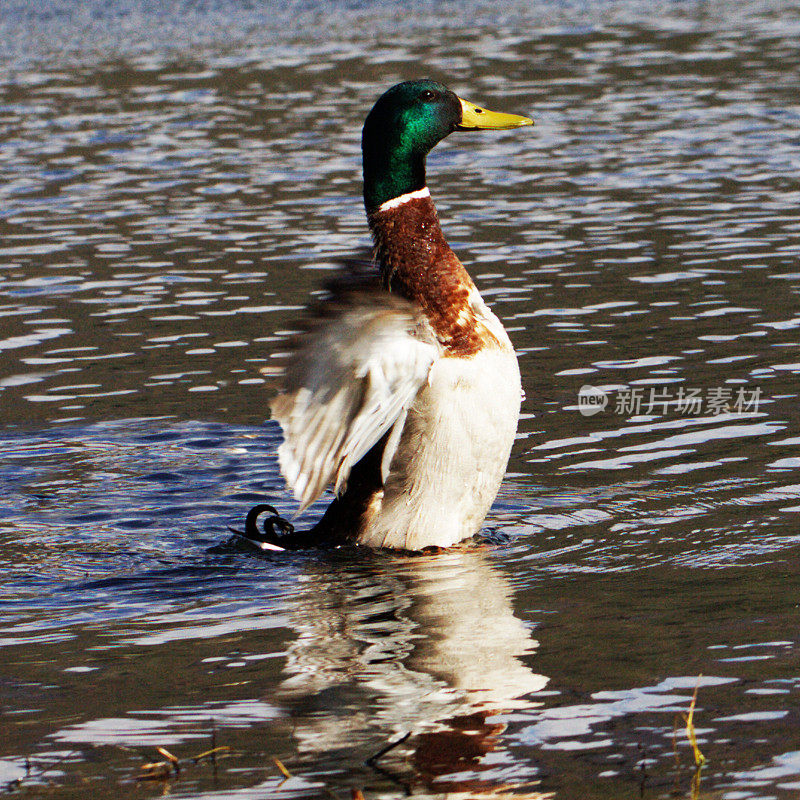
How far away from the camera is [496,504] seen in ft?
23.0

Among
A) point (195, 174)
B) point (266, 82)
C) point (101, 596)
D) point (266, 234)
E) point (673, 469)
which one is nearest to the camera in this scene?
point (101, 596)

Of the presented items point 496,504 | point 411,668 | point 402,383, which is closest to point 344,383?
point 402,383

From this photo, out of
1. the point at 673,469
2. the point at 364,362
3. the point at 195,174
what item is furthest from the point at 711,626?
the point at 195,174

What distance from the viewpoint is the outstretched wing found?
5645 millimetres

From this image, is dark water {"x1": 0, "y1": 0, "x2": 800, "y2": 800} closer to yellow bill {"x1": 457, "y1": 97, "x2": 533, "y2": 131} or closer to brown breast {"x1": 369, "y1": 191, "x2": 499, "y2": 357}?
brown breast {"x1": 369, "y1": 191, "x2": 499, "y2": 357}

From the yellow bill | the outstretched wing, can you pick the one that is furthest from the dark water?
the yellow bill

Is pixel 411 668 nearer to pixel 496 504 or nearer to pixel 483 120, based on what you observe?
pixel 496 504

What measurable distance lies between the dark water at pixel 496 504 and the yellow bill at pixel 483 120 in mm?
1615

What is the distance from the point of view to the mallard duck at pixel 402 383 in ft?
18.6

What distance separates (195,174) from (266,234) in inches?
106

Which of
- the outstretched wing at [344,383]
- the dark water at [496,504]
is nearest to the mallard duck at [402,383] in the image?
the outstretched wing at [344,383]

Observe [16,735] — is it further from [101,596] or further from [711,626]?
[711,626]

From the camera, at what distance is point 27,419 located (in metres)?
8.55

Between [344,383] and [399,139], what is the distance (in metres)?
1.23
